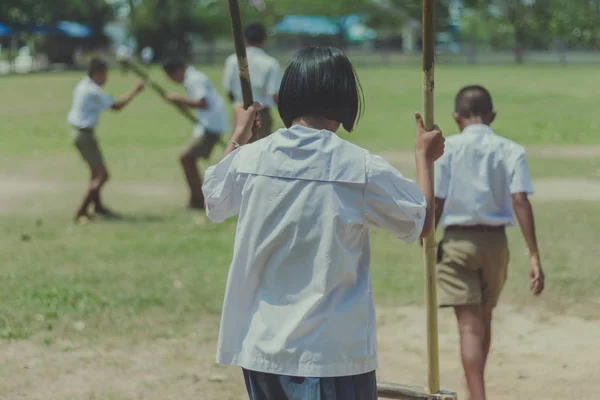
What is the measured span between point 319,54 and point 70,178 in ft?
38.3

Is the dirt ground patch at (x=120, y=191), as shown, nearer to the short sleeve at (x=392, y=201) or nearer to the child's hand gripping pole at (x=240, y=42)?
the child's hand gripping pole at (x=240, y=42)

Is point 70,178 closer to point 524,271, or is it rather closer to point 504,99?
point 524,271

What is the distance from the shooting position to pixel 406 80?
37.6m

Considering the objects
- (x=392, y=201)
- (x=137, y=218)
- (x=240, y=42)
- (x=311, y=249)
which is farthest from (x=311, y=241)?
(x=137, y=218)

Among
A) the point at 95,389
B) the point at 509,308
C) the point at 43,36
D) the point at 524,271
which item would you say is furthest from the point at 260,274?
the point at 43,36

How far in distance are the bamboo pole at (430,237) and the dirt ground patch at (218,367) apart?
1404mm

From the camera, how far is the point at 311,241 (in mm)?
2721

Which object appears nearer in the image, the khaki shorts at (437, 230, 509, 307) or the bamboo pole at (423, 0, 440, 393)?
the bamboo pole at (423, 0, 440, 393)

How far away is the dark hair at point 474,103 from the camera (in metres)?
4.59

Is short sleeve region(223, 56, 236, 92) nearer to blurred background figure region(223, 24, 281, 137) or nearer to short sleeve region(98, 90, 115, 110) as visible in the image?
blurred background figure region(223, 24, 281, 137)

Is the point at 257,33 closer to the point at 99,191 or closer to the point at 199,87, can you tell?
the point at 199,87

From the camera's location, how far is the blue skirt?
2699mm

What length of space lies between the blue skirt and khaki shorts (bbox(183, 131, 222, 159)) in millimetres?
8066

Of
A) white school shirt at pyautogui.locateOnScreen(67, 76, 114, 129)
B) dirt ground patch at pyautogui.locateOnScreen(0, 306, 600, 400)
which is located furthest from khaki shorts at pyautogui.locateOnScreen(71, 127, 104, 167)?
dirt ground patch at pyautogui.locateOnScreen(0, 306, 600, 400)
